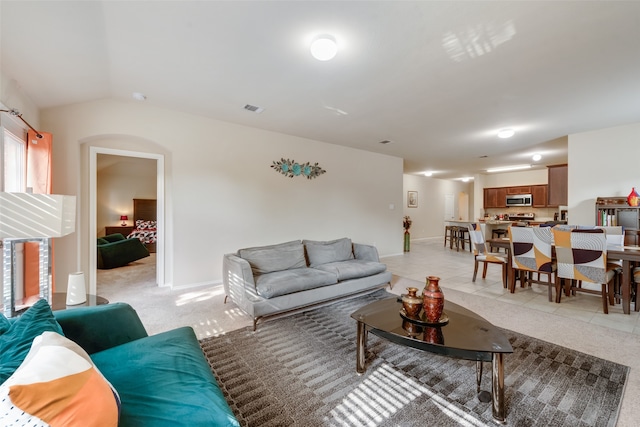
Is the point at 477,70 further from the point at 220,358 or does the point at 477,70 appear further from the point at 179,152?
the point at 179,152

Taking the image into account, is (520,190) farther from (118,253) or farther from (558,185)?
(118,253)

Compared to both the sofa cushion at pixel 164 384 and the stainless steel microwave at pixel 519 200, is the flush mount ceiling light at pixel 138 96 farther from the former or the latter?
the stainless steel microwave at pixel 519 200

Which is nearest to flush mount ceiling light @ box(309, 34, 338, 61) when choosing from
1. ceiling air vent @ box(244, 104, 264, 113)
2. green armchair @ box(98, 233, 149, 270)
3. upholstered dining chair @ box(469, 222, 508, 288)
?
ceiling air vent @ box(244, 104, 264, 113)

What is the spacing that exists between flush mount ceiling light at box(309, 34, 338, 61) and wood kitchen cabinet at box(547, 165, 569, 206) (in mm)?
6157

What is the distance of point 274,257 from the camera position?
355cm

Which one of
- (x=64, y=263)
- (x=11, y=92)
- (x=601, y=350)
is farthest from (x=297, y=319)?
(x=11, y=92)

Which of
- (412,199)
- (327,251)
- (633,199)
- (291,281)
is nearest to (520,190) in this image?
(412,199)

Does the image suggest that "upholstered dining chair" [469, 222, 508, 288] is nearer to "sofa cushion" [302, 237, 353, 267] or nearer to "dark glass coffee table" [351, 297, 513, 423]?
"sofa cushion" [302, 237, 353, 267]

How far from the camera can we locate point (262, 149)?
471cm

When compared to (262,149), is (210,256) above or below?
below

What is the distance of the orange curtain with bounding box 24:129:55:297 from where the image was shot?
259 cm

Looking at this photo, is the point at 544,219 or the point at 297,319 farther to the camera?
the point at 544,219

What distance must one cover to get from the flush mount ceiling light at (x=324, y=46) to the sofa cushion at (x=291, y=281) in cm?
225

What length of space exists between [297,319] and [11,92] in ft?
11.5
